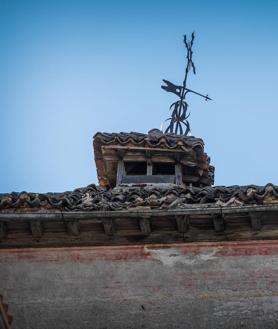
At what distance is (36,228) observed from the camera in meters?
9.02

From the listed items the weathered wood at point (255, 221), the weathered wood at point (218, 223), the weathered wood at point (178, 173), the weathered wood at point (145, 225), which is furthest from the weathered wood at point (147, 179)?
the weathered wood at point (255, 221)

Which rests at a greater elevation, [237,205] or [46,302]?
[237,205]

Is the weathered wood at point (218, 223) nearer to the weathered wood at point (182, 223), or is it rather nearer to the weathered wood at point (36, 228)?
the weathered wood at point (182, 223)

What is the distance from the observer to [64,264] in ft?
29.2

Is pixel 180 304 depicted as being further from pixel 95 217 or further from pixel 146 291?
pixel 95 217

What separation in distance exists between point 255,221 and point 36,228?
3631 mm

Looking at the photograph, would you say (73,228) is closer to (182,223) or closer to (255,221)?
(182,223)

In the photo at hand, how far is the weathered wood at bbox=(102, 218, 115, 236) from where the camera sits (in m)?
8.84

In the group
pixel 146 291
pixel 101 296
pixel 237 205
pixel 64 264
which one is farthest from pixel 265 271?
pixel 64 264

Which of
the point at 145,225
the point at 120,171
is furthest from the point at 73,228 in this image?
the point at 120,171

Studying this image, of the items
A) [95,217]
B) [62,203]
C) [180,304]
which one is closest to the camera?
[180,304]

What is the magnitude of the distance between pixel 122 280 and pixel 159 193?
213cm

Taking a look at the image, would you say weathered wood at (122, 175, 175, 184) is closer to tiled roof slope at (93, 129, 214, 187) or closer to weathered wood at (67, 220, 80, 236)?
tiled roof slope at (93, 129, 214, 187)

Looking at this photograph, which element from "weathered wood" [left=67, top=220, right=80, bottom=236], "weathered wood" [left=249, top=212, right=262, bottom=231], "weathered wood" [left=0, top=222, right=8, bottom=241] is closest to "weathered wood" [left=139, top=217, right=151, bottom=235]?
"weathered wood" [left=67, top=220, right=80, bottom=236]
